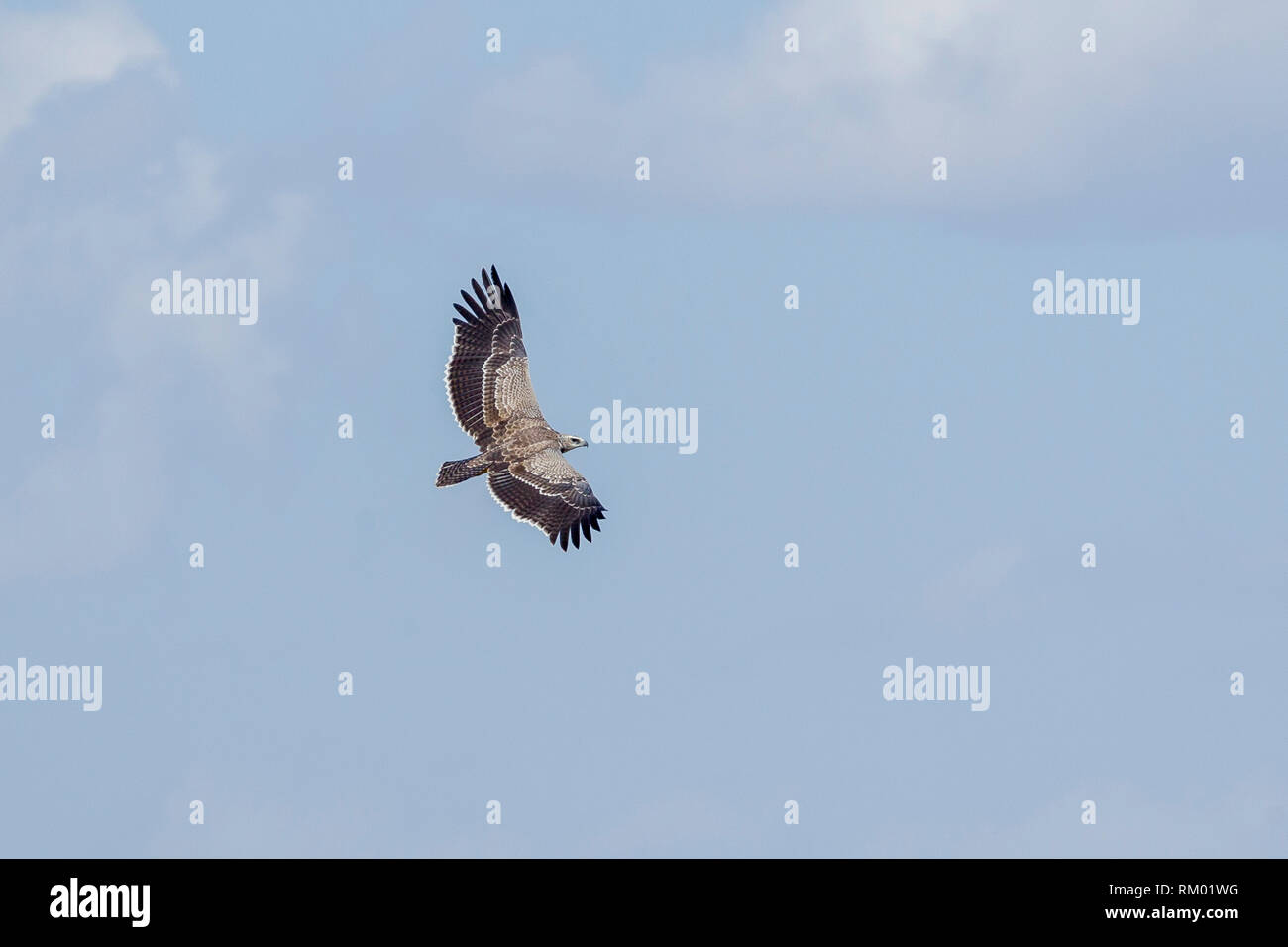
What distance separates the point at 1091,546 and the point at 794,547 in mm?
12020

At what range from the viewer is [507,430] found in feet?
147

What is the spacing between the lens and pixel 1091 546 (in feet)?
209

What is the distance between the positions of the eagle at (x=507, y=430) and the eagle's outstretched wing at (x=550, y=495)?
0.07 ft

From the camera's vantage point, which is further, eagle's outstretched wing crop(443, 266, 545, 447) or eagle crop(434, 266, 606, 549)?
eagle's outstretched wing crop(443, 266, 545, 447)

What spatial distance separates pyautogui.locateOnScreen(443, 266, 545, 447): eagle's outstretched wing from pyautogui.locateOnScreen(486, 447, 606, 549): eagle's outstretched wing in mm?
1482

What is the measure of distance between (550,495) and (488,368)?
15.1ft

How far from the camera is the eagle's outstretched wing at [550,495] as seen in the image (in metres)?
42.5

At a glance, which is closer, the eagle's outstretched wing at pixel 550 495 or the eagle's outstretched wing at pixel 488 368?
the eagle's outstretched wing at pixel 550 495

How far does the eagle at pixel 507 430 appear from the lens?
1681 inches

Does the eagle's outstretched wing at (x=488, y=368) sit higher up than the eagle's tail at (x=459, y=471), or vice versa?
the eagle's outstretched wing at (x=488, y=368)

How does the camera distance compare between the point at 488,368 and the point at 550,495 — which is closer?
the point at 550,495

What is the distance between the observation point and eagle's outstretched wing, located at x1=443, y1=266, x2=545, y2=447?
45.4 meters

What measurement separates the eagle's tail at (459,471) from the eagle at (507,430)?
0.8 inches
